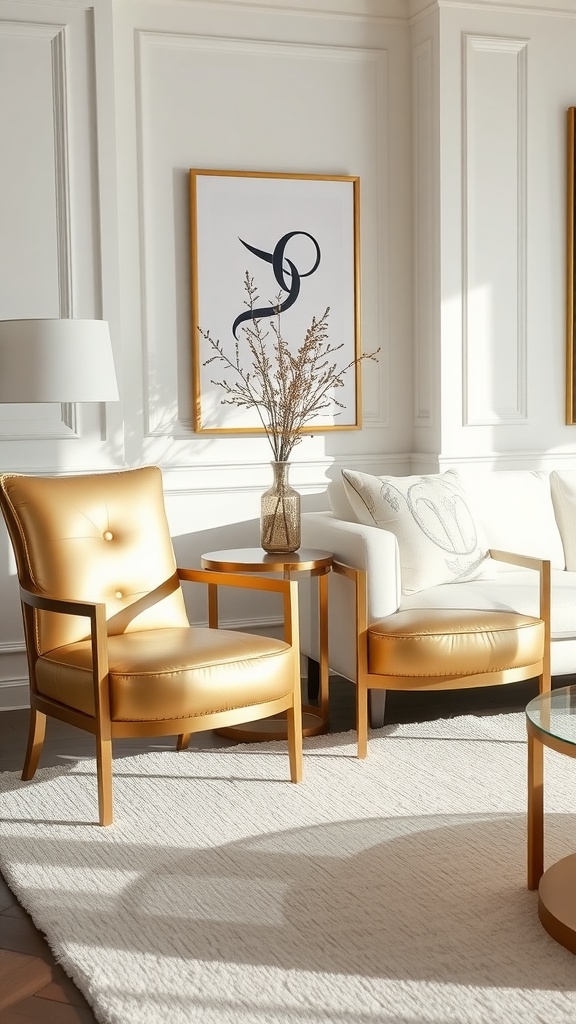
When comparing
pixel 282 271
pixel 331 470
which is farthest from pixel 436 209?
pixel 331 470

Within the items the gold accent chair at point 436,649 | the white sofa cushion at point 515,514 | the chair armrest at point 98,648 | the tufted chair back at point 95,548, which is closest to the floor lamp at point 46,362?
the tufted chair back at point 95,548

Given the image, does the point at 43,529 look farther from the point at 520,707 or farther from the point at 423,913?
the point at 520,707

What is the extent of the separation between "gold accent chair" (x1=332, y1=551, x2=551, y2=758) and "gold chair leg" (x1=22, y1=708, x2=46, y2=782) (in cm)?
94

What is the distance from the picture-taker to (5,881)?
2479 mm

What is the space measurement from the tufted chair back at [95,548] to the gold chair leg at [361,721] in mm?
578

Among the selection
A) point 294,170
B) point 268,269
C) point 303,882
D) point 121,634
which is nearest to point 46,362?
point 121,634

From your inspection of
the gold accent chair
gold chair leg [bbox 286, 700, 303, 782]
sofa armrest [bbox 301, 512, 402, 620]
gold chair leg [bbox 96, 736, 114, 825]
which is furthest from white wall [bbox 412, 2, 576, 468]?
gold chair leg [bbox 96, 736, 114, 825]

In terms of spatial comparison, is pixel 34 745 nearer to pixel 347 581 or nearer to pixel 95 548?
pixel 95 548

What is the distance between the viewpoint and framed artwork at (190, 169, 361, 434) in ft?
14.0

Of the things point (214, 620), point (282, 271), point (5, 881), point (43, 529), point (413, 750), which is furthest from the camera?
point (282, 271)

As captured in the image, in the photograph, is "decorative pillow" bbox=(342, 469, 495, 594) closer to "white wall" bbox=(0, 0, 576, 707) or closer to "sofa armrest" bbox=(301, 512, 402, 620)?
"sofa armrest" bbox=(301, 512, 402, 620)

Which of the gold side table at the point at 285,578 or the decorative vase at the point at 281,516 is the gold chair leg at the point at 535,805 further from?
the decorative vase at the point at 281,516

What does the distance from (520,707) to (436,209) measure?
6.67 feet

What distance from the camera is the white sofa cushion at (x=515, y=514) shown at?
398 centimetres
